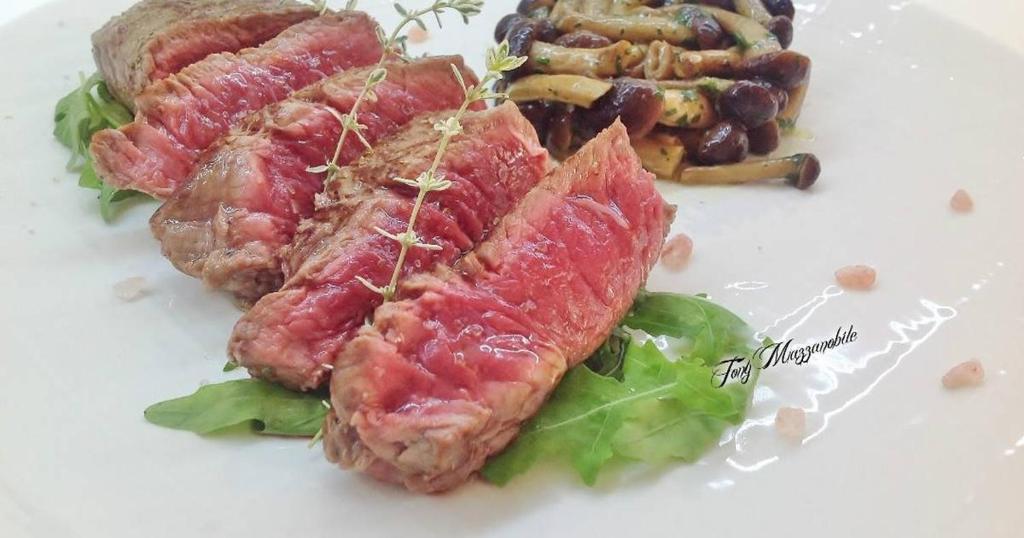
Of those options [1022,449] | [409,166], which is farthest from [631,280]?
[1022,449]

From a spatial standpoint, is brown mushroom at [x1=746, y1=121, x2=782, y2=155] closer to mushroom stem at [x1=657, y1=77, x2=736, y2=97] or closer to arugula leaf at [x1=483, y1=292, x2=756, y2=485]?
mushroom stem at [x1=657, y1=77, x2=736, y2=97]

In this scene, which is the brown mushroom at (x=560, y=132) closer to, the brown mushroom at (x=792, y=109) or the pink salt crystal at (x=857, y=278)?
the brown mushroom at (x=792, y=109)

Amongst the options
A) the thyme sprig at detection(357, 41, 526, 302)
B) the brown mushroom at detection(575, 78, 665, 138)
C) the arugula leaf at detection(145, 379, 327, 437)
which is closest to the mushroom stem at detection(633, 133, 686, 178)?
the brown mushroom at detection(575, 78, 665, 138)

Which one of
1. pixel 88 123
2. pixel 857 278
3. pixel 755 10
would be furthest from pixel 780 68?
pixel 88 123

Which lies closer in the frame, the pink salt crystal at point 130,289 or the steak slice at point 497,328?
the steak slice at point 497,328

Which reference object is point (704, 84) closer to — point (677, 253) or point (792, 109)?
point (792, 109)

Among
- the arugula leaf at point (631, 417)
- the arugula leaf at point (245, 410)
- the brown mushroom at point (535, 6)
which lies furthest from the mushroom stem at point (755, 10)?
the arugula leaf at point (245, 410)
